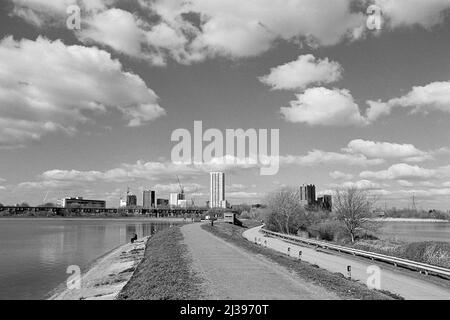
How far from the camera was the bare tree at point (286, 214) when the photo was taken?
93.2 meters

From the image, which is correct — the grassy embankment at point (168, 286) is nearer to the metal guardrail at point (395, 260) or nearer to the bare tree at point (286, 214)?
the metal guardrail at point (395, 260)

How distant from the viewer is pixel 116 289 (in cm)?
2966

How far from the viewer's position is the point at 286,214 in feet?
304

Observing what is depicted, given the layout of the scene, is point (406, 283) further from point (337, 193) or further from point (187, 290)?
point (337, 193)

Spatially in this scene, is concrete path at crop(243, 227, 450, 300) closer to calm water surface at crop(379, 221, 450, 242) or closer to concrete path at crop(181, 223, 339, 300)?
concrete path at crop(181, 223, 339, 300)

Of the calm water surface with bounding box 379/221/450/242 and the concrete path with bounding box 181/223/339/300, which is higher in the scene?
the concrete path with bounding box 181/223/339/300

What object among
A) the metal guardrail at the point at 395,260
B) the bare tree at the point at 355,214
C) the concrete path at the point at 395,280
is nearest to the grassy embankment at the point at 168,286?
the concrete path at the point at 395,280

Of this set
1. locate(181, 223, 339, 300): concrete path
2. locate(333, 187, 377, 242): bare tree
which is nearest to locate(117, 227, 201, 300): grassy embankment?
locate(181, 223, 339, 300): concrete path

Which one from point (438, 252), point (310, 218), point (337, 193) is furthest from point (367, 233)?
point (438, 252)

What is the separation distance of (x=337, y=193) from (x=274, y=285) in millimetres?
55816

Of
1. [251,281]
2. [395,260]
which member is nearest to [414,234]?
[395,260]

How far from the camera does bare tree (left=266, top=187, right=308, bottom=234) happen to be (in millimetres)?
93250


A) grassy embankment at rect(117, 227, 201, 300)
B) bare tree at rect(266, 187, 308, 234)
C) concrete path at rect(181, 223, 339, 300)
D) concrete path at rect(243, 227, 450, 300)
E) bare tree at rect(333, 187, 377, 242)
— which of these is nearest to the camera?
concrete path at rect(181, 223, 339, 300)
